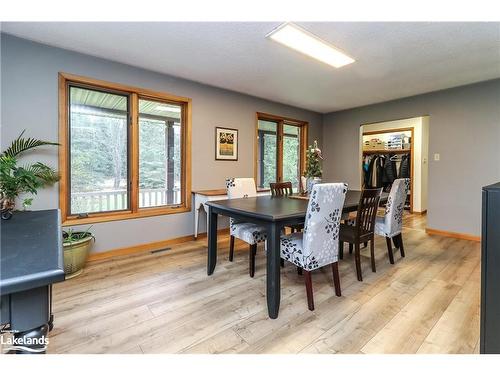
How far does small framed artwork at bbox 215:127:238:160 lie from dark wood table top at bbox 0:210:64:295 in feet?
9.03

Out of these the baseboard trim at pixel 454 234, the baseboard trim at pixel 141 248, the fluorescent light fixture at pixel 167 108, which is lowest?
the baseboard trim at pixel 141 248

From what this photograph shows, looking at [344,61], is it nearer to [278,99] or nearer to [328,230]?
[278,99]

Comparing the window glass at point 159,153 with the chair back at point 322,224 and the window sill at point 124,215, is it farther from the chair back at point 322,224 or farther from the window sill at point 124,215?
the chair back at point 322,224

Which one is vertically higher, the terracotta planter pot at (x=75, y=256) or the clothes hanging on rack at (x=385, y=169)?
the clothes hanging on rack at (x=385, y=169)

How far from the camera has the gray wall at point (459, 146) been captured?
3588mm

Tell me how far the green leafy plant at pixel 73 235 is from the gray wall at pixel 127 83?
0.18 m

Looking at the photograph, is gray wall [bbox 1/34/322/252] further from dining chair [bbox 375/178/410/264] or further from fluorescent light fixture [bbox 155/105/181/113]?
dining chair [bbox 375/178/410/264]

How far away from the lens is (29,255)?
2.77ft

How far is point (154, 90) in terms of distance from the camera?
3295 millimetres

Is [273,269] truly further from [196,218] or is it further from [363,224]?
[196,218]

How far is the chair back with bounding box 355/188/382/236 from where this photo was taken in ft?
7.55

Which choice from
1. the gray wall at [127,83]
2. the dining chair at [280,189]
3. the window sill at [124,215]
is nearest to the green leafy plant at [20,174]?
the gray wall at [127,83]

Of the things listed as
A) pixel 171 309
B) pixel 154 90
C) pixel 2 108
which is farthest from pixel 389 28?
pixel 2 108
